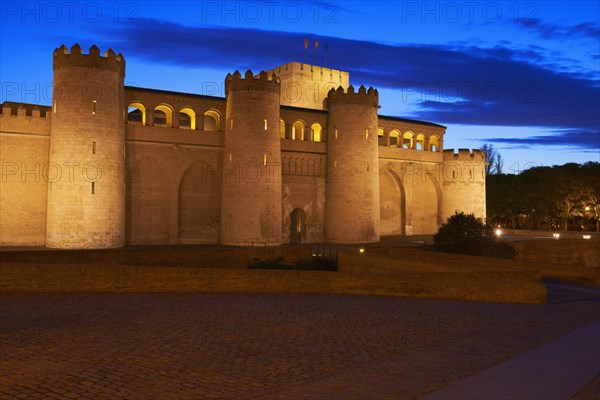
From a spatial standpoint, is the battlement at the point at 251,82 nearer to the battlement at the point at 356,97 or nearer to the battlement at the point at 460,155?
A: the battlement at the point at 356,97

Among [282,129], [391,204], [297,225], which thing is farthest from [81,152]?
[391,204]

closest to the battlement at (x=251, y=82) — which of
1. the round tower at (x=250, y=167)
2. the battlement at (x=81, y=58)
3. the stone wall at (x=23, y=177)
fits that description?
the round tower at (x=250, y=167)

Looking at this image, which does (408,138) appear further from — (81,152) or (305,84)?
(81,152)

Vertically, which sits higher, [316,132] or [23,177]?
[316,132]

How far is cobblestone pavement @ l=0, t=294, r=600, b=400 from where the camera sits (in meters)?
6.48

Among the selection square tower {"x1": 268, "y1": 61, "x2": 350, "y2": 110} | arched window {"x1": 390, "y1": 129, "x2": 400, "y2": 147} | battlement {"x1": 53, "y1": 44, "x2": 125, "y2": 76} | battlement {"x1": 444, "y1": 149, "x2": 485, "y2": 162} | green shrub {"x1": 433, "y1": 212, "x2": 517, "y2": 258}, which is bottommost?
green shrub {"x1": 433, "y1": 212, "x2": 517, "y2": 258}

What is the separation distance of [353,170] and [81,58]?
50.7 ft

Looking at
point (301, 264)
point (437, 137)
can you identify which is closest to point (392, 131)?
point (437, 137)

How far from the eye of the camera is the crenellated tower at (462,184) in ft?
133

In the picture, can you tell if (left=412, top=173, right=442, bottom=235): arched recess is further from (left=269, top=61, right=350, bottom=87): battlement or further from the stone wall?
the stone wall

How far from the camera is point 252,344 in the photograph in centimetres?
855

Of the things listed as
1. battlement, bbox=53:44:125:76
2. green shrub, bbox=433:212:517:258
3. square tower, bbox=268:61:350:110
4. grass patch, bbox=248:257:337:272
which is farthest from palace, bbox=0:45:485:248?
green shrub, bbox=433:212:517:258

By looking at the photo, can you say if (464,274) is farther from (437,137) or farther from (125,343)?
(437,137)

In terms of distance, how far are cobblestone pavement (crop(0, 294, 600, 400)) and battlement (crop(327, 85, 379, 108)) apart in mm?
21449
